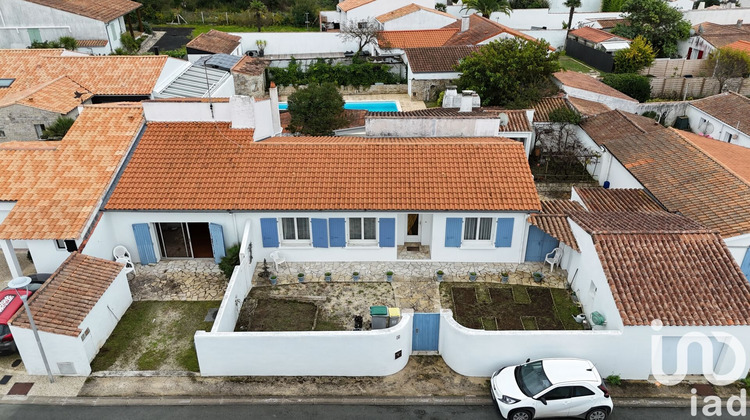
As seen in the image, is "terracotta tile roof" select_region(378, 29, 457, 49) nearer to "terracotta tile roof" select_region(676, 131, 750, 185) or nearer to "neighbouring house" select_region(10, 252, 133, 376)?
"terracotta tile roof" select_region(676, 131, 750, 185)

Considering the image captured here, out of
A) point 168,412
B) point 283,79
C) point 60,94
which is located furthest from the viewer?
point 283,79

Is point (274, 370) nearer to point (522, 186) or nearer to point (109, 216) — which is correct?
point (109, 216)

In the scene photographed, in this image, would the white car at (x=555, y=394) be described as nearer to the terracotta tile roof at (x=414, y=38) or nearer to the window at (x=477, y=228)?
the window at (x=477, y=228)

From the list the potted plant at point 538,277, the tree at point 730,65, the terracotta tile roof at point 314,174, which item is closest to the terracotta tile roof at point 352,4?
the tree at point 730,65

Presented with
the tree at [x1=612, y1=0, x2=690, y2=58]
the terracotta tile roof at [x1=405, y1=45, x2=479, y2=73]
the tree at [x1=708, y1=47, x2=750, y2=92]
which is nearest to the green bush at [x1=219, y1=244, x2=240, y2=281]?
the terracotta tile roof at [x1=405, y1=45, x2=479, y2=73]

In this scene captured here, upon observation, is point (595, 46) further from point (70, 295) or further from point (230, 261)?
point (70, 295)

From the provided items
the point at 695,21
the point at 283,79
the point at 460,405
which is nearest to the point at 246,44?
the point at 283,79

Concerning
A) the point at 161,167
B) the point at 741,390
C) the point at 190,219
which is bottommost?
the point at 741,390

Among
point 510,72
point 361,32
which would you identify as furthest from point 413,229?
point 361,32
